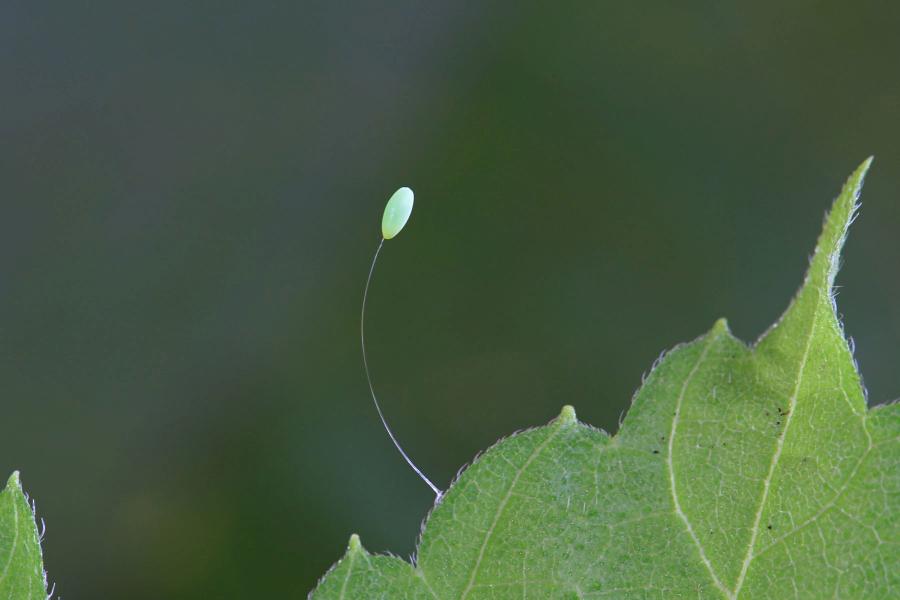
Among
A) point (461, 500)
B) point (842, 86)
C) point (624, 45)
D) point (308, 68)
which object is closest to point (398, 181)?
point (308, 68)

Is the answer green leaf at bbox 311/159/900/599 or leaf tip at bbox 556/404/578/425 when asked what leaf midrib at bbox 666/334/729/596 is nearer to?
green leaf at bbox 311/159/900/599

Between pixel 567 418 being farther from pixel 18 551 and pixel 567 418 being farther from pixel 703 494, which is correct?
pixel 18 551

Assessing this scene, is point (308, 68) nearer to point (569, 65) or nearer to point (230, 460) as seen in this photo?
point (569, 65)

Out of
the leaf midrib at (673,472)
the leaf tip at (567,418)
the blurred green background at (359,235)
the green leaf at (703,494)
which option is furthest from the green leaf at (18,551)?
the blurred green background at (359,235)

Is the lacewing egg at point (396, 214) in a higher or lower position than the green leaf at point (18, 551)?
higher

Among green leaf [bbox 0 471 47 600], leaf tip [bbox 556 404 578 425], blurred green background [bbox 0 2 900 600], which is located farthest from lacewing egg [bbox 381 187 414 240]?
blurred green background [bbox 0 2 900 600]

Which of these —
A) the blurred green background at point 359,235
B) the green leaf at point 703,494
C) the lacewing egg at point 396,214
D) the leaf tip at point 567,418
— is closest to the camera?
the green leaf at point 703,494

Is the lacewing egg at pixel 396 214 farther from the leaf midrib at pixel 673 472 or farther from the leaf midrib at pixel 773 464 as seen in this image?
the leaf midrib at pixel 773 464
